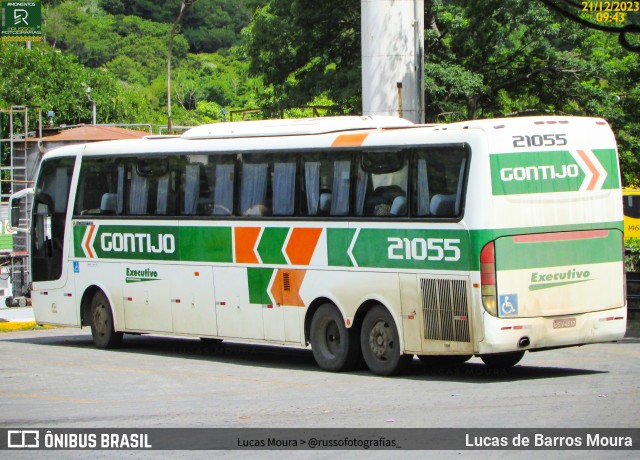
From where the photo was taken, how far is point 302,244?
16.8 meters

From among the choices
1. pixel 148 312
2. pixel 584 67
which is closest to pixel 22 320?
pixel 148 312

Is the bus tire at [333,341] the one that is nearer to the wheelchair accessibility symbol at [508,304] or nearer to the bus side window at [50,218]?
the wheelchair accessibility symbol at [508,304]

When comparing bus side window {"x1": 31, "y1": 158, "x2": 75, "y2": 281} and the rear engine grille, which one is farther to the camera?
bus side window {"x1": 31, "y1": 158, "x2": 75, "y2": 281}

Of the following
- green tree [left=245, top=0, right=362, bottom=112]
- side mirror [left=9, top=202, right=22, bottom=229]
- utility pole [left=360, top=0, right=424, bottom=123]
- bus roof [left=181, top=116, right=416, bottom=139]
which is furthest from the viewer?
green tree [left=245, top=0, right=362, bottom=112]

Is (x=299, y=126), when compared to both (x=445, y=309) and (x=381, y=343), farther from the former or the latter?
(x=445, y=309)

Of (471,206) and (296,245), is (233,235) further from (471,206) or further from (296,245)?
(471,206)

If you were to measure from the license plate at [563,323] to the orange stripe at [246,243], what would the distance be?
15.1 feet

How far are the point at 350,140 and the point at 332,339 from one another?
270 cm

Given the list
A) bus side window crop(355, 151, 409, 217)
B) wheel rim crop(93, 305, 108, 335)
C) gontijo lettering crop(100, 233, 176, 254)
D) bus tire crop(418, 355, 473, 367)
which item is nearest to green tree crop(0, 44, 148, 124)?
wheel rim crop(93, 305, 108, 335)

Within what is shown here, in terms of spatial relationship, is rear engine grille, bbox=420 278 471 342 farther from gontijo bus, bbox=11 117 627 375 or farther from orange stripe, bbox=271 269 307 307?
orange stripe, bbox=271 269 307 307

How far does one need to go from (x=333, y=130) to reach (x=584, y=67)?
24.2 m

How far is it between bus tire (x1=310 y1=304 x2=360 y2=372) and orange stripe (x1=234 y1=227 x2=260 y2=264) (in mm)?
1433

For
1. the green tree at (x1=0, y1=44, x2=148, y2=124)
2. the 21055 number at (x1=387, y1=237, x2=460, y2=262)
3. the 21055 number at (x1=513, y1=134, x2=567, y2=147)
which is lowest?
the 21055 number at (x1=387, y1=237, x2=460, y2=262)

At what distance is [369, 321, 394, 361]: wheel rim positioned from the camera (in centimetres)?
1567
